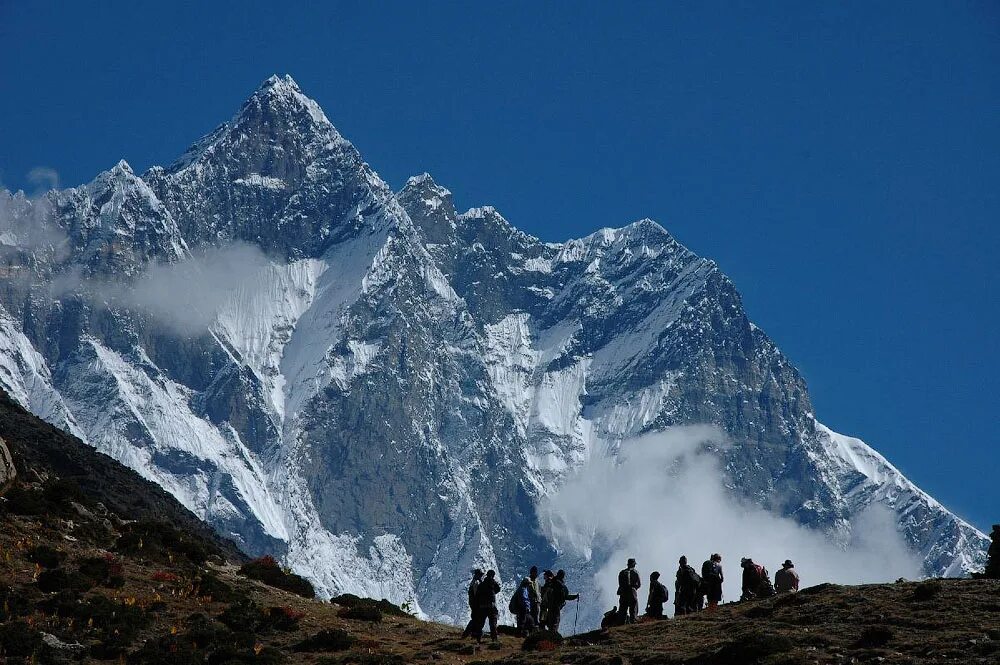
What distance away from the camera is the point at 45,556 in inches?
1984

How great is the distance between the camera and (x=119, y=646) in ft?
145

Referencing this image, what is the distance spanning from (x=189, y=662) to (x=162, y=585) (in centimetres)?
898

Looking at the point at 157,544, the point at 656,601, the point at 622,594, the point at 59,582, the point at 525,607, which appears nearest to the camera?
the point at 59,582

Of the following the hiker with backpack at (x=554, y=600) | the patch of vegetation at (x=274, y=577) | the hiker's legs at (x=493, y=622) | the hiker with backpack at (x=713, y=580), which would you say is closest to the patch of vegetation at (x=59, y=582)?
the patch of vegetation at (x=274, y=577)

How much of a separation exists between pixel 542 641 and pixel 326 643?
280 inches

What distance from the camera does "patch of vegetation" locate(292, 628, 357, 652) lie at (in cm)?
4678

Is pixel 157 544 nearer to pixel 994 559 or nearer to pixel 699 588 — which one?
pixel 699 588

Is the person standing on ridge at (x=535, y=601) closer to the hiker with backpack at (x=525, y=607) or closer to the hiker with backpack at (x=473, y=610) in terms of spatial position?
the hiker with backpack at (x=525, y=607)

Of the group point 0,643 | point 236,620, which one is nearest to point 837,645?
point 236,620

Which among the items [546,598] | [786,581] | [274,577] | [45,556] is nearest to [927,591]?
[786,581]

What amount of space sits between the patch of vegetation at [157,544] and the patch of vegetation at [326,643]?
10745 mm

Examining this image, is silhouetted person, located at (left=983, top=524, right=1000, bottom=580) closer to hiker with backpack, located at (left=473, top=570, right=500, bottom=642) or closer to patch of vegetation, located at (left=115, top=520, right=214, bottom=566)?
hiker with backpack, located at (left=473, top=570, right=500, bottom=642)

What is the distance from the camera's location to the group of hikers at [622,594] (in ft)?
161

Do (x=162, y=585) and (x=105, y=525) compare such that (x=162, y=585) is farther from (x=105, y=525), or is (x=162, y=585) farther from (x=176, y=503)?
(x=176, y=503)
